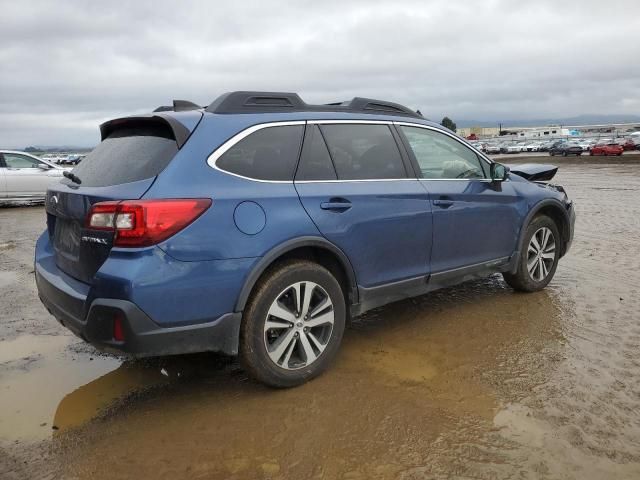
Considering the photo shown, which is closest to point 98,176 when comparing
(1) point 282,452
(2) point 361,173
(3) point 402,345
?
(2) point 361,173

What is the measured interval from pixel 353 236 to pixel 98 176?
65.0 inches

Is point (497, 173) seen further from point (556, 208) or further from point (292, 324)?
point (292, 324)

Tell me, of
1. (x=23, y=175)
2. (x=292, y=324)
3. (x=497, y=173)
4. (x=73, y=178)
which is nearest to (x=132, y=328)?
(x=292, y=324)

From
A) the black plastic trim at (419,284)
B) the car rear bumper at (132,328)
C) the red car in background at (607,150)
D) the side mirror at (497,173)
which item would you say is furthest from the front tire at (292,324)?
the red car in background at (607,150)

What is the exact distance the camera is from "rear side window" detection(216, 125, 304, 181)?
3.33 meters

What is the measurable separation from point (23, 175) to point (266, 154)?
44.9 feet

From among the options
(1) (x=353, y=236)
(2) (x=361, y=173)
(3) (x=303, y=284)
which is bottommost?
(3) (x=303, y=284)

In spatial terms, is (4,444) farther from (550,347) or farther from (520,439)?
(550,347)

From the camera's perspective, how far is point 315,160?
3.71 m

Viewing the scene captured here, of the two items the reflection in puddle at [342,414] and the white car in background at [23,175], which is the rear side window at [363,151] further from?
the white car in background at [23,175]

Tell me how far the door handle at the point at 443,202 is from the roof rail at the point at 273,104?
2.68 ft

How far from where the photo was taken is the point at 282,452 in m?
2.83

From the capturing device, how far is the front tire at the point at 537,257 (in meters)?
5.30

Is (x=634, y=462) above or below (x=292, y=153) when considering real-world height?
below
